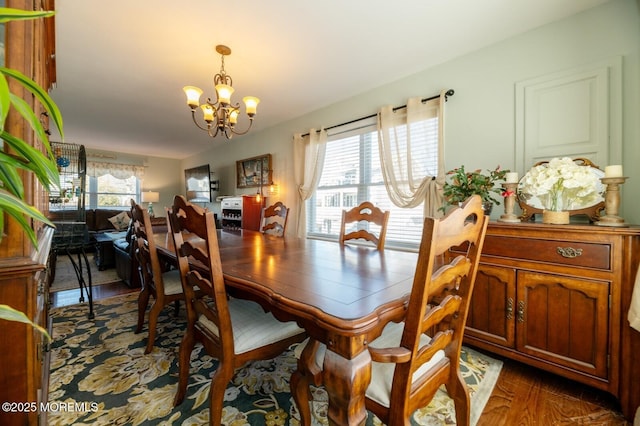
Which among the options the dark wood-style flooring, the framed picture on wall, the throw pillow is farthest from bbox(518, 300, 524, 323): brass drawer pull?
the throw pillow

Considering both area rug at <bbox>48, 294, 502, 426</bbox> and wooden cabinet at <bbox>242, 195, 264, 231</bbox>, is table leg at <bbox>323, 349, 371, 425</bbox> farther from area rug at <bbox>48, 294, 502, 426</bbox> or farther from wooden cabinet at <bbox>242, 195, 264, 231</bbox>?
wooden cabinet at <bbox>242, 195, 264, 231</bbox>

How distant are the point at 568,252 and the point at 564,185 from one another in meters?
0.39

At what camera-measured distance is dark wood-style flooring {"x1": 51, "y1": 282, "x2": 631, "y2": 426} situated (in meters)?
1.29

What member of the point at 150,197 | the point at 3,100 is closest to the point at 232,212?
the point at 150,197

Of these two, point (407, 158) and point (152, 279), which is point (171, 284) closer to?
point (152, 279)

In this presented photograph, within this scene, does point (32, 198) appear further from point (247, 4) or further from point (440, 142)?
point (440, 142)

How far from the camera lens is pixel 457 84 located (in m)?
2.38

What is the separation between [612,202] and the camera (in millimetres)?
1467

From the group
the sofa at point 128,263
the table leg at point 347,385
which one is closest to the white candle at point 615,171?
the table leg at point 347,385

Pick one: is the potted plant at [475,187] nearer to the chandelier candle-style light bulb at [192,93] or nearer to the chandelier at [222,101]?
the chandelier at [222,101]

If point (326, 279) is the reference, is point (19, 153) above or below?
above

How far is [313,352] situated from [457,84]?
254 cm

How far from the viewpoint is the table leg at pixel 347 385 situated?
2.38 feet

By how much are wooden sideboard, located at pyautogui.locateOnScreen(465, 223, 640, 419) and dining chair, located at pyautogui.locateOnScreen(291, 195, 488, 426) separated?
82cm
